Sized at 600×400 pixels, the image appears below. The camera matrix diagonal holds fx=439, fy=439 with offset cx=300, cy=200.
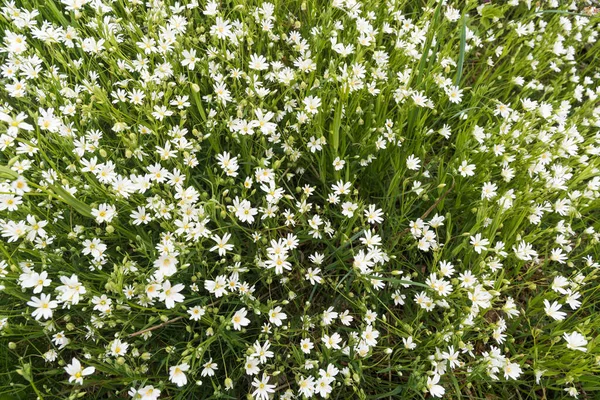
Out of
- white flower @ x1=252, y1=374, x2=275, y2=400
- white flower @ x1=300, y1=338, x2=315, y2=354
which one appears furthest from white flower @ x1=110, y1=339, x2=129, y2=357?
white flower @ x1=300, y1=338, x2=315, y2=354

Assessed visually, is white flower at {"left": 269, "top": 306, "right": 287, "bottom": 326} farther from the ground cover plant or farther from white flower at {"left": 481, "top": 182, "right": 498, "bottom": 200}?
white flower at {"left": 481, "top": 182, "right": 498, "bottom": 200}

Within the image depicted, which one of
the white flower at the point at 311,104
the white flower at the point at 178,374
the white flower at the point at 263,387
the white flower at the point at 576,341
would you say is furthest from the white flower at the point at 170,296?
→ the white flower at the point at 576,341

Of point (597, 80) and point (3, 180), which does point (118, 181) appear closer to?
point (3, 180)

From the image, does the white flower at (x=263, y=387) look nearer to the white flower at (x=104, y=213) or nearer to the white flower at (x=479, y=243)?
the white flower at (x=104, y=213)

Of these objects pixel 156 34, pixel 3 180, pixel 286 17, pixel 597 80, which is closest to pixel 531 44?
pixel 597 80

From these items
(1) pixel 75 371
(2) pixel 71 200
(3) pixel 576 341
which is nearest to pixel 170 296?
(1) pixel 75 371
